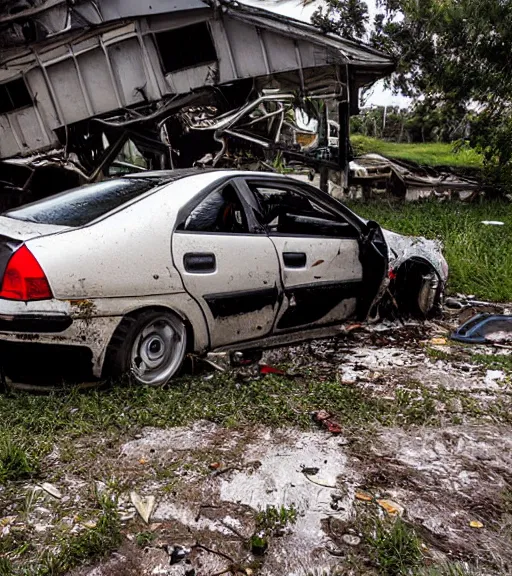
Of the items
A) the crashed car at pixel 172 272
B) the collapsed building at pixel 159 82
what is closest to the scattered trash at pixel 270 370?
the crashed car at pixel 172 272

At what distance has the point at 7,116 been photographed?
1030 cm

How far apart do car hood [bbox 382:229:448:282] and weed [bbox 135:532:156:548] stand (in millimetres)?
3291

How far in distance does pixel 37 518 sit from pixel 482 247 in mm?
6939

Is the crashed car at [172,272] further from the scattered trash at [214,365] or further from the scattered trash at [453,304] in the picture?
the scattered trash at [453,304]

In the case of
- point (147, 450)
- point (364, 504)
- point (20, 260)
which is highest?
point (20, 260)

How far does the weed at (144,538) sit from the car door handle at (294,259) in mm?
2224

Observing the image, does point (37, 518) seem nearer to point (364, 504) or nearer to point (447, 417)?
point (364, 504)

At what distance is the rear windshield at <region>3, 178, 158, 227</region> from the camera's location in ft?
10.9

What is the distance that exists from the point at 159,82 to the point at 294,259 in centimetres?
728

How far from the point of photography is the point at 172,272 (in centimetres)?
330

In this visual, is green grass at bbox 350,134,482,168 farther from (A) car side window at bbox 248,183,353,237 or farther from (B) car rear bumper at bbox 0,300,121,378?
(B) car rear bumper at bbox 0,300,121,378

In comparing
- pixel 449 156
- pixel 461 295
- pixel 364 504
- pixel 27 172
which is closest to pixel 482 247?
pixel 461 295

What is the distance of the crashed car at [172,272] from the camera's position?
294 cm

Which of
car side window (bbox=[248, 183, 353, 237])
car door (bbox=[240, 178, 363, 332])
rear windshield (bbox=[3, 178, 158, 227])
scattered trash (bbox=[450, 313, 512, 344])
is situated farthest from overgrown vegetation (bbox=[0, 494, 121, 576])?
scattered trash (bbox=[450, 313, 512, 344])
